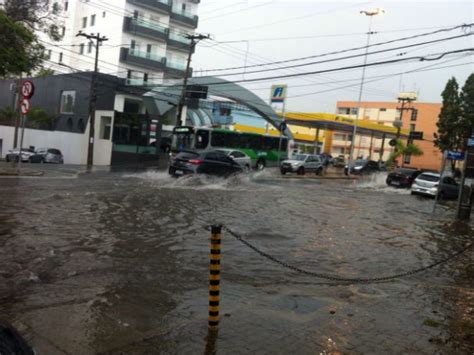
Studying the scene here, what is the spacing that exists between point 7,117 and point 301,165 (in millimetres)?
31260

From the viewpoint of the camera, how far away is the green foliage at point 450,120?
181ft

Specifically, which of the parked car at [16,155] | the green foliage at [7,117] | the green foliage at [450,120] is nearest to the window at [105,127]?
the parked car at [16,155]

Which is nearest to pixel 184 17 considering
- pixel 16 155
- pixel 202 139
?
pixel 202 139

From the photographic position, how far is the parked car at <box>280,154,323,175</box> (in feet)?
121

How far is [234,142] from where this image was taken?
3753 centimetres

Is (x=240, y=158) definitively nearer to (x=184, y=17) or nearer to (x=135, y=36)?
(x=135, y=36)

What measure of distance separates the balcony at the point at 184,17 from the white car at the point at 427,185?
3863cm

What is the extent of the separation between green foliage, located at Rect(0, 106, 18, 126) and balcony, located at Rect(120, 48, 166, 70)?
12.4 metres

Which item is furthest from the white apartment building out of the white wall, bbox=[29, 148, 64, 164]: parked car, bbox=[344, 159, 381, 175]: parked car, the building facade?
the building facade

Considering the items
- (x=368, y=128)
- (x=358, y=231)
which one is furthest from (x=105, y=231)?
(x=368, y=128)

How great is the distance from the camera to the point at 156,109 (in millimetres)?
45000

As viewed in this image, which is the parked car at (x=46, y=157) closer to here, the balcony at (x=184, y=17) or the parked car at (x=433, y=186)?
the parked car at (x=433, y=186)

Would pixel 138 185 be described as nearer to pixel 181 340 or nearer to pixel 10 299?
pixel 10 299

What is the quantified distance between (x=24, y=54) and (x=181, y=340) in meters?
15.9
